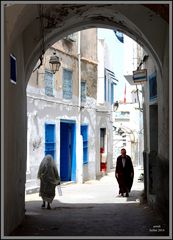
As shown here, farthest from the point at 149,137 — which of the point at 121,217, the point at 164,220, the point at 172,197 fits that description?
the point at 172,197

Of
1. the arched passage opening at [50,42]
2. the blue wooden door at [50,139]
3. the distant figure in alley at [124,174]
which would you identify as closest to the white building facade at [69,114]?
the blue wooden door at [50,139]

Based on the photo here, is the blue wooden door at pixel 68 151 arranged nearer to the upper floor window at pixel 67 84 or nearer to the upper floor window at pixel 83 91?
the upper floor window at pixel 67 84

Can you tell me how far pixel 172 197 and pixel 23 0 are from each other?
108 inches

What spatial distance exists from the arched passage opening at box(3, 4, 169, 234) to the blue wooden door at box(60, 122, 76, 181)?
9.29 meters

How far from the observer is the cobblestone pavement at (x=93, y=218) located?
7.79 m

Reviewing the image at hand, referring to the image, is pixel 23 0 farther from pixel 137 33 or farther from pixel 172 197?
pixel 137 33

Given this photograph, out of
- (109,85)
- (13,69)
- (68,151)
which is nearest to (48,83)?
(68,151)

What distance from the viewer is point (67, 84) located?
1930cm

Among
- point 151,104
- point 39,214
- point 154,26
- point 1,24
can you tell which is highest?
point 154,26

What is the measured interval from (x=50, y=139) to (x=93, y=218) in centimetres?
810

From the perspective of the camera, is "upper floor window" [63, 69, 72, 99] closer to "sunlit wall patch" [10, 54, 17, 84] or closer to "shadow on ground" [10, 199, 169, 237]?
"shadow on ground" [10, 199, 169, 237]

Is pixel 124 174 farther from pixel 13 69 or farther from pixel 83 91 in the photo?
pixel 83 91

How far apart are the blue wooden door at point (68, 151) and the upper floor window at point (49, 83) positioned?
2142 millimetres

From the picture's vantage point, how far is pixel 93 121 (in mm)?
22391
